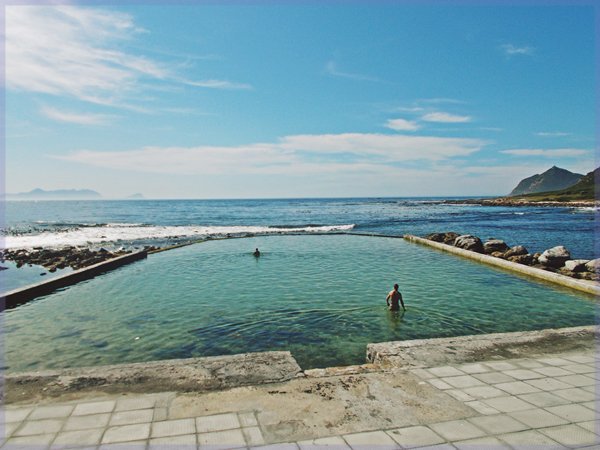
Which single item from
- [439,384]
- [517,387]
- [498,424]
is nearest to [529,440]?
[498,424]

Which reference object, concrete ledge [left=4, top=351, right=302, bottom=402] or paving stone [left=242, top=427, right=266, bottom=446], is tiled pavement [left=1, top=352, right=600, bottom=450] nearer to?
paving stone [left=242, top=427, right=266, bottom=446]

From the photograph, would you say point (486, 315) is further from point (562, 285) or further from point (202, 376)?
point (202, 376)

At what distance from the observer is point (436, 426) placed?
496cm

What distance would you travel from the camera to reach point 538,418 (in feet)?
16.8

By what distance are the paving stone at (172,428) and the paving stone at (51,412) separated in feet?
4.71

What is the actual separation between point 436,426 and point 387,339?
481 cm

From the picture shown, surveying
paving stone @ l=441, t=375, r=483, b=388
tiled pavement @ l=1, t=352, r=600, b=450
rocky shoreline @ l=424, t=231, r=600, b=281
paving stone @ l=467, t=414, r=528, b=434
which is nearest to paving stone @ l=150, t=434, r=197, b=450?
tiled pavement @ l=1, t=352, r=600, b=450

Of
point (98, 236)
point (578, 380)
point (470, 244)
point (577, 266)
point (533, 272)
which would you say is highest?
point (470, 244)

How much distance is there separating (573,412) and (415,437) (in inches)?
93.7

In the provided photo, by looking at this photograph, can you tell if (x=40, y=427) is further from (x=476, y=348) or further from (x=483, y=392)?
(x=476, y=348)

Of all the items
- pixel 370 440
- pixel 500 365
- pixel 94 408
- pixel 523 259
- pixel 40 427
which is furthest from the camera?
pixel 523 259

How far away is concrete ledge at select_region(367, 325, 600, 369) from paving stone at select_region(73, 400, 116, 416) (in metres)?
4.68

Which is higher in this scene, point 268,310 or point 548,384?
point 548,384

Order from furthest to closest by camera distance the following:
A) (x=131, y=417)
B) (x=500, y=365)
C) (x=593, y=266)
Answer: (x=593, y=266) → (x=500, y=365) → (x=131, y=417)
